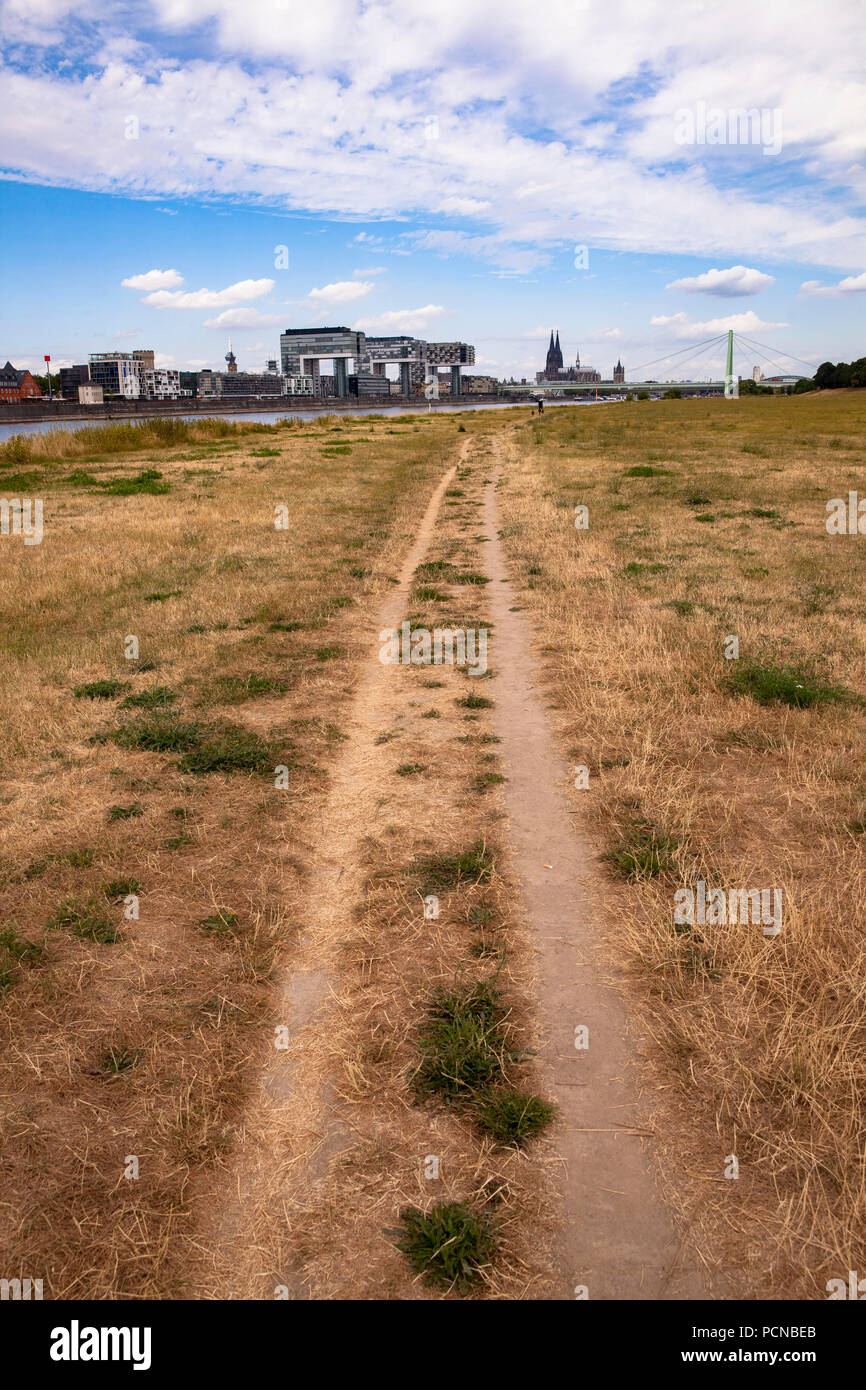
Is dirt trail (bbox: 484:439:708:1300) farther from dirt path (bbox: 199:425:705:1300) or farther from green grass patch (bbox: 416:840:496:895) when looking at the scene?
green grass patch (bbox: 416:840:496:895)

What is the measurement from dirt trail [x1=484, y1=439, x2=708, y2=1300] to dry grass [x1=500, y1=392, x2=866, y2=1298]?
158 millimetres

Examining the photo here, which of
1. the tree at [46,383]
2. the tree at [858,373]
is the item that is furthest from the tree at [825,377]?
the tree at [46,383]

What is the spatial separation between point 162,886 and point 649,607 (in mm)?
8611

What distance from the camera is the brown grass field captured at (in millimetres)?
3381

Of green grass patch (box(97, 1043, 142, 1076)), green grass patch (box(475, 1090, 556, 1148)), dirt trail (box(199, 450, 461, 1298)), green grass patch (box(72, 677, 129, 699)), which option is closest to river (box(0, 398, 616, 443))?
green grass patch (box(72, 677, 129, 699))

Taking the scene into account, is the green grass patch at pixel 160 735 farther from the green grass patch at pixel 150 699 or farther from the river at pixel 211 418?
the river at pixel 211 418

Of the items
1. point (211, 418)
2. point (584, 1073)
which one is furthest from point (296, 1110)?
point (211, 418)

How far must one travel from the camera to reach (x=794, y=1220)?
3.33 meters

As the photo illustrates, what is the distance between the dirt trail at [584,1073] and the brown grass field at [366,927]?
110mm

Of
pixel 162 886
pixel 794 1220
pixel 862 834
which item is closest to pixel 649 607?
pixel 862 834

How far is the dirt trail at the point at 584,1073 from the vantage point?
318 cm

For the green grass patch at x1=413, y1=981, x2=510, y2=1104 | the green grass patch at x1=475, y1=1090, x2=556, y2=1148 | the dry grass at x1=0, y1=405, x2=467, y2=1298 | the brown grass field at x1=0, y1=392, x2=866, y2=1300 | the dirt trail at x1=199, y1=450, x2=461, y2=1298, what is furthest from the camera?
the green grass patch at x1=413, y1=981, x2=510, y2=1104
